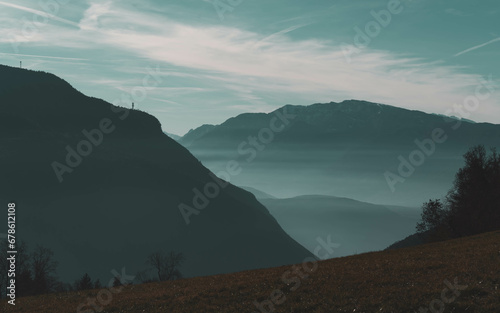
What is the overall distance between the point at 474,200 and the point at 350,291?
62.7 metres

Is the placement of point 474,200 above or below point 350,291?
above

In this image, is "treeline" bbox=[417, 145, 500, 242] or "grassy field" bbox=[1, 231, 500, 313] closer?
"grassy field" bbox=[1, 231, 500, 313]

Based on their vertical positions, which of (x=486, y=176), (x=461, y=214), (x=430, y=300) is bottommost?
(x=430, y=300)

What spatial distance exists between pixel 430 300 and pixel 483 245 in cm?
1987

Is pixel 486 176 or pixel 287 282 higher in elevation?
pixel 486 176

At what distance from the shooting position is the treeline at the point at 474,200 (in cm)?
8025

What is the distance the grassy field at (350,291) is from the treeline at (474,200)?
41.7 metres

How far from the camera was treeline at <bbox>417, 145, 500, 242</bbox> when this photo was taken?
8025 centimetres

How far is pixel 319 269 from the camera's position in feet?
128

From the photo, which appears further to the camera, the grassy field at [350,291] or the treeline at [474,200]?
the treeline at [474,200]

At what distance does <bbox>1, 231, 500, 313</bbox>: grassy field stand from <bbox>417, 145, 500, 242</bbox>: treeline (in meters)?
41.7

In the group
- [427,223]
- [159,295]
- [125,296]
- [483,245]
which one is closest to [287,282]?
[159,295]

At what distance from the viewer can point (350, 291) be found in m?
29.8

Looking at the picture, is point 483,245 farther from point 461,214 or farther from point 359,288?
point 461,214
